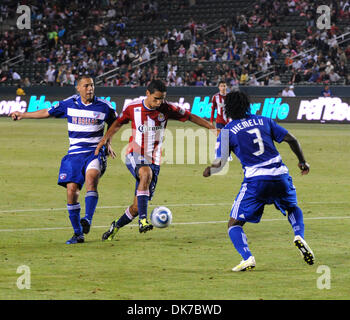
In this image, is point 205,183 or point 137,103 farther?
point 205,183

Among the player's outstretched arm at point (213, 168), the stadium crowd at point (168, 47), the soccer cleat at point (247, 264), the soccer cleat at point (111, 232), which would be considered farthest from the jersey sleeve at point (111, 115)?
the stadium crowd at point (168, 47)

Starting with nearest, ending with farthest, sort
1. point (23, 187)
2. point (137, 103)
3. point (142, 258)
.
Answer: point (142, 258), point (137, 103), point (23, 187)

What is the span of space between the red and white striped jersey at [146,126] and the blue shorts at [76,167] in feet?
1.74

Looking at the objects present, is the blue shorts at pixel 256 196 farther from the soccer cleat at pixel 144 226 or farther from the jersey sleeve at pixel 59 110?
the jersey sleeve at pixel 59 110

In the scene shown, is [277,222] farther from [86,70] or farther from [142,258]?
[86,70]

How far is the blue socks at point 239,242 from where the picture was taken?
8469 millimetres

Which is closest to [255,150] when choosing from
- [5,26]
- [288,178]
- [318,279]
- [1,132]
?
[288,178]

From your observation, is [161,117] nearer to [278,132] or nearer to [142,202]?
[142,202]

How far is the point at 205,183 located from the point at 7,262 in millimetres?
9116

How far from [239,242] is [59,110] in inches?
154

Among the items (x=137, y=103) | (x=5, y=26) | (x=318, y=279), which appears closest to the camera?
(x=318, y=279)

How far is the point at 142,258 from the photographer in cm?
939

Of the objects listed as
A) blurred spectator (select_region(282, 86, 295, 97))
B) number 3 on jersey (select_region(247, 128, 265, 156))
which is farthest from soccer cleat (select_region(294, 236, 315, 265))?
blurred spectator (select_region(282, 86, 295, 97))

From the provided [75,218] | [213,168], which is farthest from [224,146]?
[75,218]
